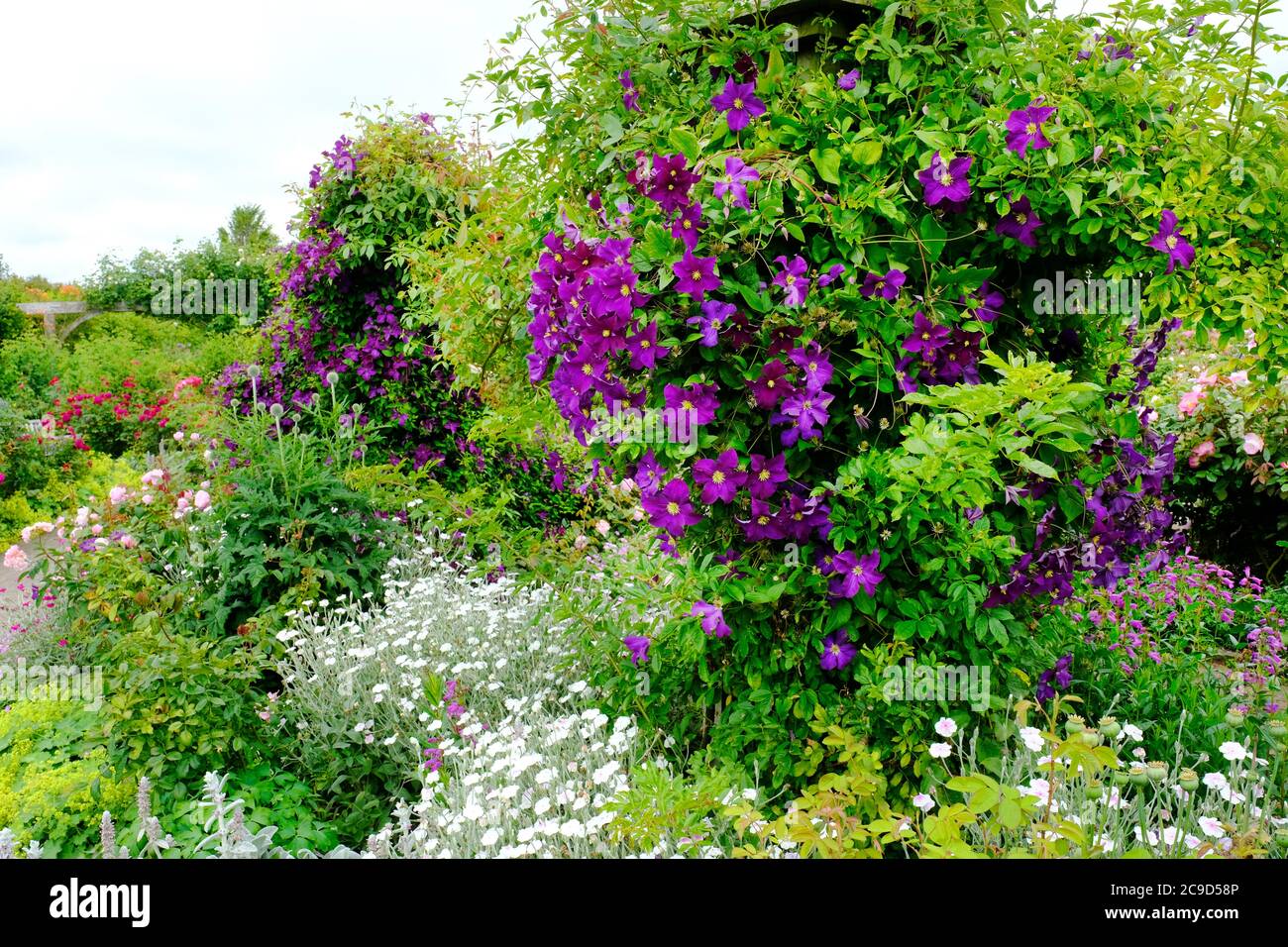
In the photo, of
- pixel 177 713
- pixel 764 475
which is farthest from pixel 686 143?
pixel 177 713

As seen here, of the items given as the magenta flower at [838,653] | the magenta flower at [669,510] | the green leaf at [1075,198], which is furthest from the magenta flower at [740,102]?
the magenta flower at [838,653]

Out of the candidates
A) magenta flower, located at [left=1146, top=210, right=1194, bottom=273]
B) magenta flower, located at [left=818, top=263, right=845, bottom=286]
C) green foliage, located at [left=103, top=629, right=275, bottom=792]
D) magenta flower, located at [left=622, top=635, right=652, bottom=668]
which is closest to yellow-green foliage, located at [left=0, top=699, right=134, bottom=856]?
green foliage, located at [left=103, top=629, right=275, bottom=792]

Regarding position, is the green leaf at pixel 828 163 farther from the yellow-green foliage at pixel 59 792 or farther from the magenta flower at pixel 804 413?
the yellow-green foliage at pixel 59 792

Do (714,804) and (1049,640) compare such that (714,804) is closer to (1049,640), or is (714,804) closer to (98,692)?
(1049,640)

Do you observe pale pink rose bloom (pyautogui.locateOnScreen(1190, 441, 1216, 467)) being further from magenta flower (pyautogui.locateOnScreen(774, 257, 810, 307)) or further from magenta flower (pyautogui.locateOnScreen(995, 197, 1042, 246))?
magenta flower (pyautogui.locateOnScreen(774, 257, 810, 307))

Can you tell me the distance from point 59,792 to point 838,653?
7.38 feet

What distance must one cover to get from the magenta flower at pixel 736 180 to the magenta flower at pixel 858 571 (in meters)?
0.86

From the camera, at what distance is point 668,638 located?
8.45ft

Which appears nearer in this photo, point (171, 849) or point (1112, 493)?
point (171, 849)

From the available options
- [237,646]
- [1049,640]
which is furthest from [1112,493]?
[237,646]

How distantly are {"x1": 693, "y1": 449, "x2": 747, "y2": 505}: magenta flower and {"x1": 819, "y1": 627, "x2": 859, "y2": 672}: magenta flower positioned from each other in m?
0.46

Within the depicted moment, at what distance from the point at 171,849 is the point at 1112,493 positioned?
8.88 feet

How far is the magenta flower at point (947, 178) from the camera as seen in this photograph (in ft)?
6.81
